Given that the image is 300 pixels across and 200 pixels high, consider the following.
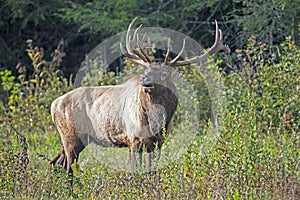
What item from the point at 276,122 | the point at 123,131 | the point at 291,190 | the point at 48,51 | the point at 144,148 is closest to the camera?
the point at 291,190

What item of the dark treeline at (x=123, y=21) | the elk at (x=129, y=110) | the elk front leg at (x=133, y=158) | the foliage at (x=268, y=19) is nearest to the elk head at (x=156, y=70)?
the elk at (x=129, y=110)

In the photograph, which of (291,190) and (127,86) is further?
(127,86)

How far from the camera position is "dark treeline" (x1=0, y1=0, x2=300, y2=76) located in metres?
10.4

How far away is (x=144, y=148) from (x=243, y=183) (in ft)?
4.70

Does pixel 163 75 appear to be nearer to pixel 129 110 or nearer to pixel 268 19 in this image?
pixel 129 110

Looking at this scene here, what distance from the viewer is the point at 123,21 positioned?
478 inches

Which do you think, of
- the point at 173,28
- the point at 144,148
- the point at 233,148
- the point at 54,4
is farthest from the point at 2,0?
the point at 233,148

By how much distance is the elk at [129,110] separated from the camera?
687cm

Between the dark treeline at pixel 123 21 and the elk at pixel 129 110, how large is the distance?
109 inches

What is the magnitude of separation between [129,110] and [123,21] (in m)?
5.24

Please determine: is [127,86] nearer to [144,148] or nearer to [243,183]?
[144,148]

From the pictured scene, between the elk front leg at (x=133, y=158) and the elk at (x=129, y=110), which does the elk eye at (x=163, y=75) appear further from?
the elk front leg at (x=133, y=158)

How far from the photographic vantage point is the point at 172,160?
6129mm

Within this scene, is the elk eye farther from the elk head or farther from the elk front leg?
the elk front leg
